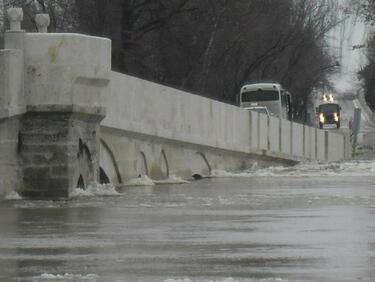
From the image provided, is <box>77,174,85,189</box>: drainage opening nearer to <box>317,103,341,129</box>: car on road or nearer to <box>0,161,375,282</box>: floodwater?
<box>0,161,375,282</box>: floodwater

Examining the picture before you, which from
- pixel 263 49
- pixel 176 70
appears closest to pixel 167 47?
pixel 176 70

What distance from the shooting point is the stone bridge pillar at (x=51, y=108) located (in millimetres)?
16594

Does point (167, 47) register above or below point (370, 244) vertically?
above

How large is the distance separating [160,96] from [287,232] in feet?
42.6

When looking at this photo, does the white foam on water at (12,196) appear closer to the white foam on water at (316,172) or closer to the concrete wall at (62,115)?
the concrete wall at (62,115)

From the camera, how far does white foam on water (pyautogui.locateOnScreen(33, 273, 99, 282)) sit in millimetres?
8180

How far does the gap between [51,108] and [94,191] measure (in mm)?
1544

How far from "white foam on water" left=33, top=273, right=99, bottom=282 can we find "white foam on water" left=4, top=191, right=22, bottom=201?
8080 millimetres

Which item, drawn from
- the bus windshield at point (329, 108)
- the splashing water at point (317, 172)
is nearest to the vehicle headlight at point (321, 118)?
the bus windshield at point (329, 108)

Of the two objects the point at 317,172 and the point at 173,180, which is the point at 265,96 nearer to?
the point at 317,172

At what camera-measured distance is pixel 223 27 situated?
64938 mm

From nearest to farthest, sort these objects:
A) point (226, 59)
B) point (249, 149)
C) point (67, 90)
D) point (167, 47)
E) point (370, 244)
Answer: point (370, 244)
point (67, 90)
point (249, 149)
point (167, 47)
point (226, 59)

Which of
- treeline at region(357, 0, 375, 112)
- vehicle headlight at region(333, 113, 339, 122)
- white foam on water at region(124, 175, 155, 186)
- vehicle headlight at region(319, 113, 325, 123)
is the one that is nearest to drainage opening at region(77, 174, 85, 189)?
white foam on water at region(124, 175, 155, 186)

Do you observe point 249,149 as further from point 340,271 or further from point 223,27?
point 223,27
